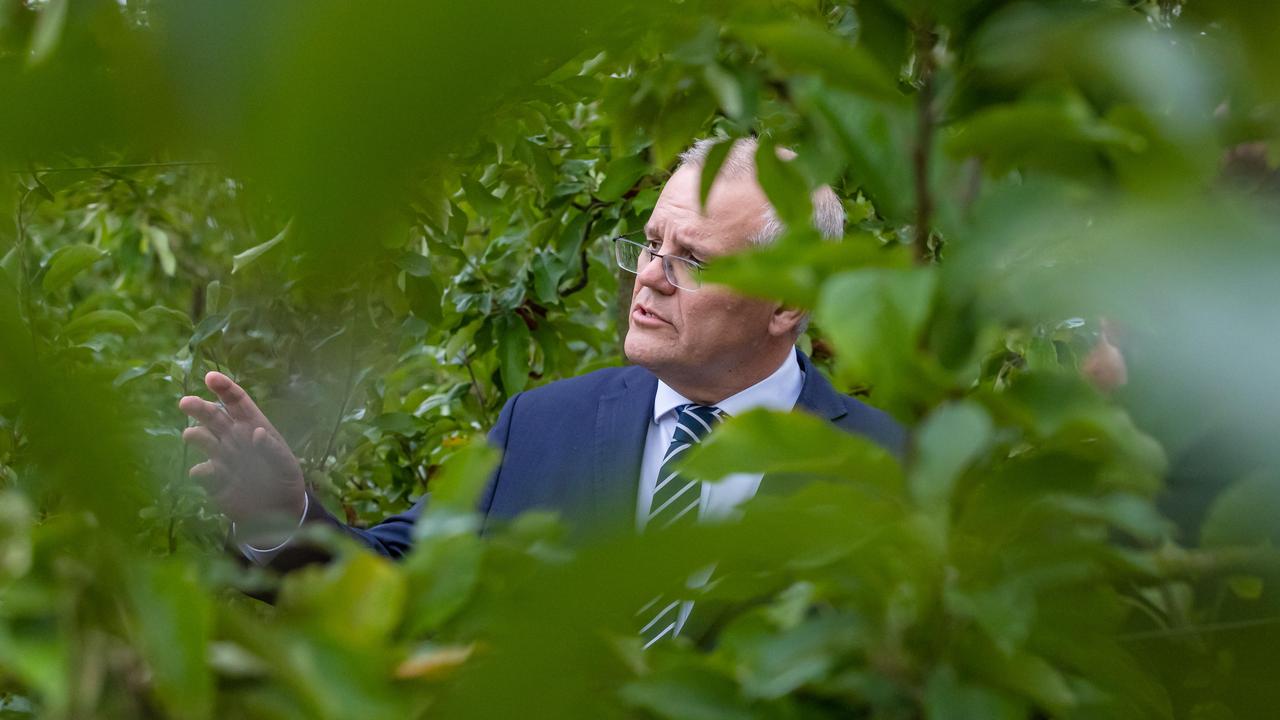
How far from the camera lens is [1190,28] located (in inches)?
13.6

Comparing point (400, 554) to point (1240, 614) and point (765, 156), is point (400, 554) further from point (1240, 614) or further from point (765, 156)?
point (1240, 614)

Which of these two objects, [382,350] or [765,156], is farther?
[765,156]

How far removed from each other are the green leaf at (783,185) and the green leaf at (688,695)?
9.6 inches

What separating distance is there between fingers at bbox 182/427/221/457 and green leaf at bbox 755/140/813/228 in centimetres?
109

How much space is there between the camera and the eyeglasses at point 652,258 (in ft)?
7.50

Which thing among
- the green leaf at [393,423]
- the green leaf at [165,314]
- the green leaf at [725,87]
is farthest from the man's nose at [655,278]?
the green leaf at [725,87]

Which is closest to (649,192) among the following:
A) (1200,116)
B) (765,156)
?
(765,156)

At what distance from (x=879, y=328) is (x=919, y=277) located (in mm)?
21

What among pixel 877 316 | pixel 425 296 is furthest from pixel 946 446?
pixel 425 296

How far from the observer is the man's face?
2.24m

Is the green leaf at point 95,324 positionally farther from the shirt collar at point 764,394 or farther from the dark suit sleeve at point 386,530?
the shirt collar at point 764,394

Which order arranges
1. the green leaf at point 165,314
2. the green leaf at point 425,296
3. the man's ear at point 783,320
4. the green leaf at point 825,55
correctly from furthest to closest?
1. the man's ear at point 783,320
2. the green leaf at point 425,296
3. the green leaf at point 165,314
4. the green leaf at point 825,55

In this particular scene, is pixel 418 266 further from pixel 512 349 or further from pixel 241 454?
pixel 512 349

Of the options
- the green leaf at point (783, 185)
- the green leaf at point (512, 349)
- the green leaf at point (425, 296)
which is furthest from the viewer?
the green leaf at point (512, 349)
